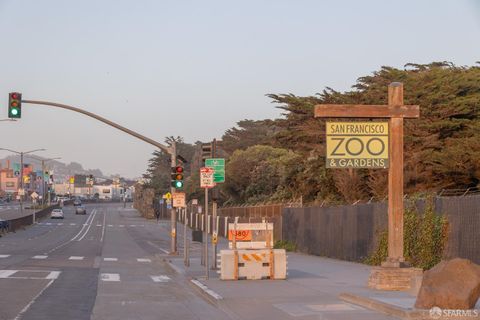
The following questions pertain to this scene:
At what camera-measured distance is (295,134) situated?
53.7m

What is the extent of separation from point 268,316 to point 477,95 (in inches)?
1217

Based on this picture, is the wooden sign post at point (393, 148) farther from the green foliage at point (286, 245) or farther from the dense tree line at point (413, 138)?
the green foliage at point (286, 245)

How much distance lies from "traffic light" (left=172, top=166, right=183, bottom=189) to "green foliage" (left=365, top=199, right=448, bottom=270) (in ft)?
40.3

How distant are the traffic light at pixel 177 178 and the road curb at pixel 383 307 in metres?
18.7

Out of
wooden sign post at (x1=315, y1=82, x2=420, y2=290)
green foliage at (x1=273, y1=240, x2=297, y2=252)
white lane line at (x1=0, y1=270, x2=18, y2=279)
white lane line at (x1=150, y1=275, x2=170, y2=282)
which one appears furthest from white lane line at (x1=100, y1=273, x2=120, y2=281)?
green foliage at (x1=273, y1=240, x2=297, y2=252)

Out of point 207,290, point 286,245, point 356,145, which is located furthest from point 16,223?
point 356,145

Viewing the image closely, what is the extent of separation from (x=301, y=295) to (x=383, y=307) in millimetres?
4238

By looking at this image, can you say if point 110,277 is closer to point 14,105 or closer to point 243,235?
point 243,235

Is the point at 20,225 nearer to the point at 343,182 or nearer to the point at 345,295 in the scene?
the point at 343,182

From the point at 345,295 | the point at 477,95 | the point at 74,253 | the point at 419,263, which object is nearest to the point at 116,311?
the point at 345,295

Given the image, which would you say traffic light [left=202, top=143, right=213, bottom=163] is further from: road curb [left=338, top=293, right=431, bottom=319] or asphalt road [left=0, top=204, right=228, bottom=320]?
road curb [left=338, top=293, right=431, bottom=319]

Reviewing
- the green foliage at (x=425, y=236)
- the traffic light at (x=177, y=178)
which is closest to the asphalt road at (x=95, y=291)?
the traffic light at (x=177, y=178)

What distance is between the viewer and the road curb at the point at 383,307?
14.3 meters

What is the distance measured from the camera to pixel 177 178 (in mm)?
37062
